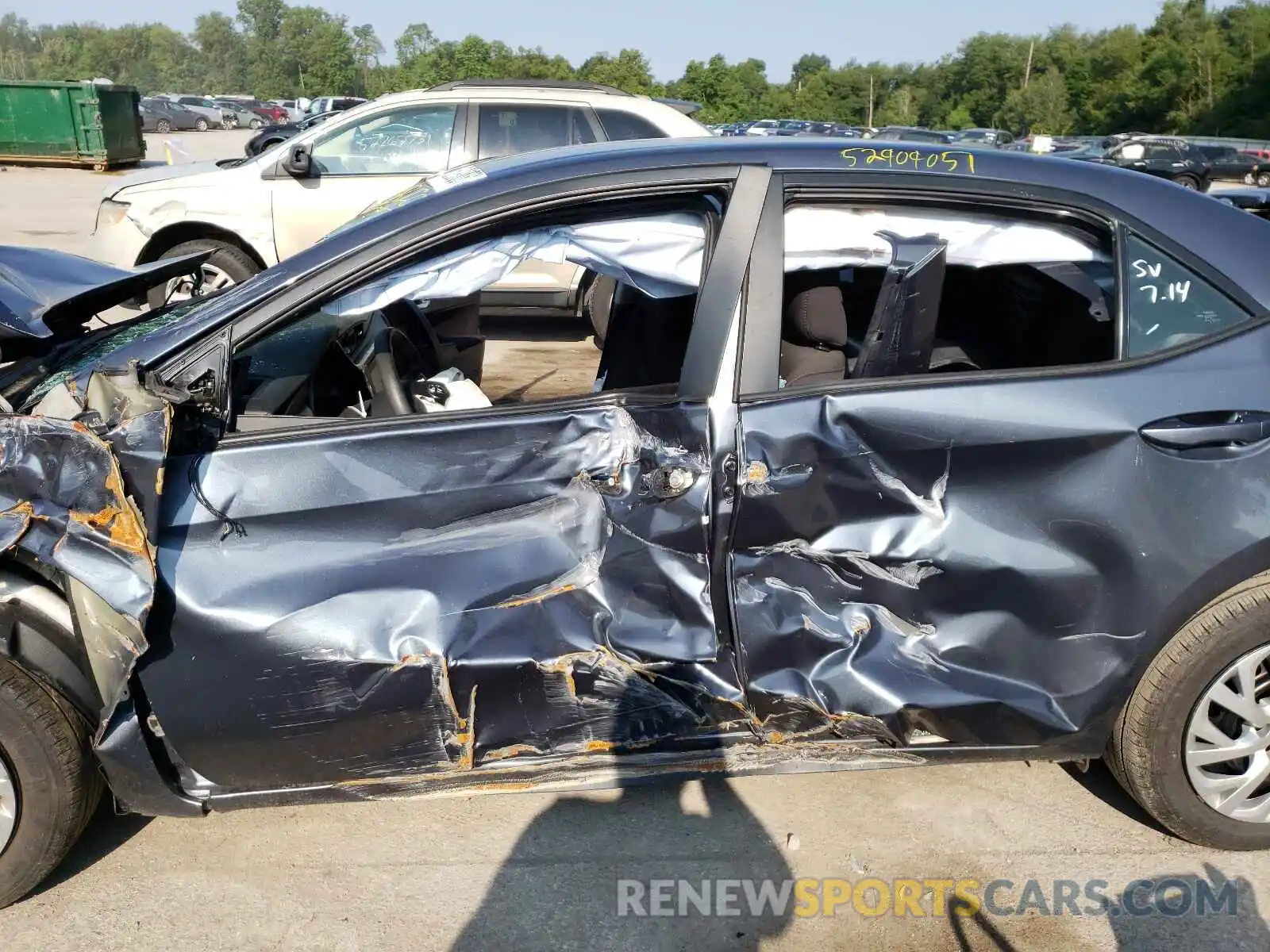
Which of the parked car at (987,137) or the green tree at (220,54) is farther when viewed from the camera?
the green tree at (220,54)

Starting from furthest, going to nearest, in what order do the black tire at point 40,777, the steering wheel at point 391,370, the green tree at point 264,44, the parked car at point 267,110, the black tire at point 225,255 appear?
the green tree at point 264,44 < the parked car at point 267,110 < the black tire at point 225,255 < the steering wheel at point 391,370 < the black tire at point 40,777

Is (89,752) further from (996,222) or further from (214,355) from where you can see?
(996,222)

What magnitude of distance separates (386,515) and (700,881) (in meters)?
1.24

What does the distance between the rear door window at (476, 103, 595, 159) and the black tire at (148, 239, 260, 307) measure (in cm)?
187

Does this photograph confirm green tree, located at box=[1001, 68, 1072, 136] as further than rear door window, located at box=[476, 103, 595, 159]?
Yes

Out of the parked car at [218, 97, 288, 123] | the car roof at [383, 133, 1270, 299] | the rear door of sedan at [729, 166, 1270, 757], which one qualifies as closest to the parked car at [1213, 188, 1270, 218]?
the car roof at [383, 133, 1270, 299]

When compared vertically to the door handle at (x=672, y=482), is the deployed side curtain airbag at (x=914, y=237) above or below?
above

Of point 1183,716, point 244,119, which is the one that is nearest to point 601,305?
point 1183,716

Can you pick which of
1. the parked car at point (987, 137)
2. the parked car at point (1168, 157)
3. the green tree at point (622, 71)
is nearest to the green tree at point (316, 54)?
the green tree at point (622, 71)

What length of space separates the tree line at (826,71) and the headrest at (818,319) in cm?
2849

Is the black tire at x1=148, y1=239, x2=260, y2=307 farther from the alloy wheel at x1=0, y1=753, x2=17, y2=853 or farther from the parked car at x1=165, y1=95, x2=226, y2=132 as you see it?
the parked car at x1=165, y1=95, x2=226, y2=132

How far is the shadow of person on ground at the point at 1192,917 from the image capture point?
2379 millimetres

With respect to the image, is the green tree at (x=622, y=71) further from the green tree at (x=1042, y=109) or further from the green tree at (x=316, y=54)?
the green tree at (x=316, y=54)

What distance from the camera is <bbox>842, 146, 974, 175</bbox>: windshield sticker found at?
252 cm
